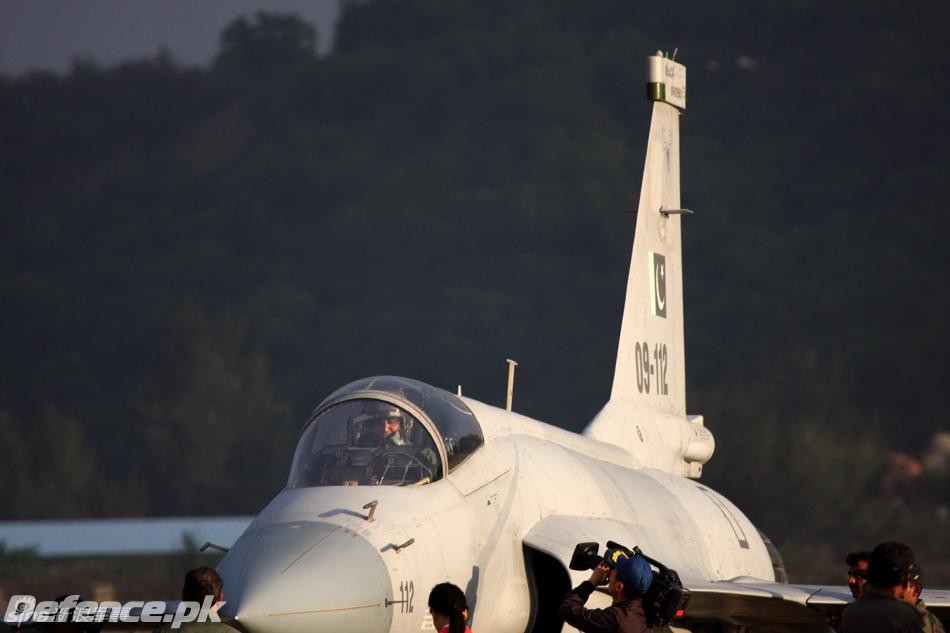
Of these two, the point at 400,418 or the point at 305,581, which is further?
the point at 400,418

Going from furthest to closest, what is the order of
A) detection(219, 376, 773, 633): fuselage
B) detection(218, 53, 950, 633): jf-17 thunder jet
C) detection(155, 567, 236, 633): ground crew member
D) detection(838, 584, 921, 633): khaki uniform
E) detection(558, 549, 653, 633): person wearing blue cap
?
detection(218, 53, 950, 633): jf-17 thunder jet, detection(219, 376, 773, 633): fuselage, detection(558, 549, 653, 633): person wearing blue cap, detection(838, 584, 921, 633): khaki uniform, detection(155, 567, 236, 633): ground crew member

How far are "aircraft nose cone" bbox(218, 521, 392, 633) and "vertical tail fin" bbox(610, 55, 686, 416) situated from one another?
6.06 meters

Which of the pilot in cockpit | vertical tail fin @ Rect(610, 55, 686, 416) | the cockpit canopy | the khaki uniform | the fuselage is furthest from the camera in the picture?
vertical tail fin @ Rect(610, 55, 686, 416)

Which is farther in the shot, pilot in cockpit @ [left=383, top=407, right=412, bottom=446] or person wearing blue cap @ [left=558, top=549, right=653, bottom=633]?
pilot in cockpit @ [left=383, top=407, right=412, bottom=446]

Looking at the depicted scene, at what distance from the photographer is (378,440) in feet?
26.6

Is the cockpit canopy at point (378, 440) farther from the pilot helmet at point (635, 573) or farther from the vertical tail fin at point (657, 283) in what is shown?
the vertical tail fin at point (657, 283)

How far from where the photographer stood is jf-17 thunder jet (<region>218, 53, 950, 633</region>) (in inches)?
278

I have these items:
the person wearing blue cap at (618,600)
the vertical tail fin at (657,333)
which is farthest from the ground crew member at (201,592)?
the vertical tail fin at (657,333)

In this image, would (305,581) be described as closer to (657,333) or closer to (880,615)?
(880,615)

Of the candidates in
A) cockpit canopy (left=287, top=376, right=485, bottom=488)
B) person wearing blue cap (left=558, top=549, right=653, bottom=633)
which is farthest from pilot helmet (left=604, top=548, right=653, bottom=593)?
cockpit canopy (left=287, top=376, right=485, bottom=488)

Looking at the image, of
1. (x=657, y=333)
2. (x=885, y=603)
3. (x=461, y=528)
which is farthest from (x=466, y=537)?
(x=657, y=333)

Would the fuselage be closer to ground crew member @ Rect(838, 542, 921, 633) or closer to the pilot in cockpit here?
the pilot in cockpit

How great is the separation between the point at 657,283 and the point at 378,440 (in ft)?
21.5

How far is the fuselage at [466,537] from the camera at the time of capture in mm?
6930
